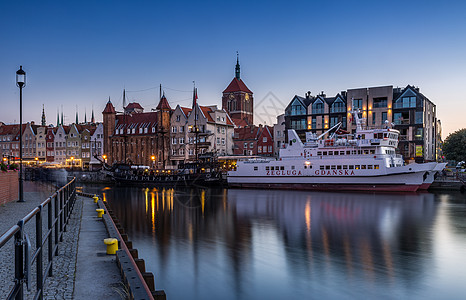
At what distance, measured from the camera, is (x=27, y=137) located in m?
121

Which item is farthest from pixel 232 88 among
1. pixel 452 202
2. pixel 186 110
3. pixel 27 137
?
pixel 452 202

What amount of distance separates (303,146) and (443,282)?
44.7m

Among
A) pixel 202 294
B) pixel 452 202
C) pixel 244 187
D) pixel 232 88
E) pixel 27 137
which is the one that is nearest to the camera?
pixel 202 294

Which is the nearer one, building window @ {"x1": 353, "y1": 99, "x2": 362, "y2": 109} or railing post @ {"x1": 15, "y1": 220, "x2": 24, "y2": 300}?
railing post @ {"x1": 15, "y1": 220, "x2": 24, "y2": 300}

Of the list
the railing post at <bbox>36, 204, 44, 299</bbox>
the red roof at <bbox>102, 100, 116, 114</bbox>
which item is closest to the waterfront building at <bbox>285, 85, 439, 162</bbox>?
the red roof at <bbox>102, 100, 116, 114</bbox>

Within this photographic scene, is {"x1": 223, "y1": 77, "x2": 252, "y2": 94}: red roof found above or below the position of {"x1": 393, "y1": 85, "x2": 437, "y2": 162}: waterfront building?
above

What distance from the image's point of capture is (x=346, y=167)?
54188mm

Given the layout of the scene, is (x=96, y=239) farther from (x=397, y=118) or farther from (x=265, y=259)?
(x=397, y=118)

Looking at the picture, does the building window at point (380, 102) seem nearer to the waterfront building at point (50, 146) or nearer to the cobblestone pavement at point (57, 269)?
the cobblestone pavement at point (57, 269)

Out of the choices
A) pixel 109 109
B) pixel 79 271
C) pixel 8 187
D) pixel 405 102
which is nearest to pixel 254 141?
pixel 405 102

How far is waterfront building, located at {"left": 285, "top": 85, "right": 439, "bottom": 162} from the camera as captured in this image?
2749 inches

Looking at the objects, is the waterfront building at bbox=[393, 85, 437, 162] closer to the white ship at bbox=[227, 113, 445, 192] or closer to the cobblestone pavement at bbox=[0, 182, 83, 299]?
the white ship at bbox=[227, 113, 445, 192]

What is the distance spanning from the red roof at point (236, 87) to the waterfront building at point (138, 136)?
40.0 meters

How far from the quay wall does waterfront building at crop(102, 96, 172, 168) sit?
58.3 meters
